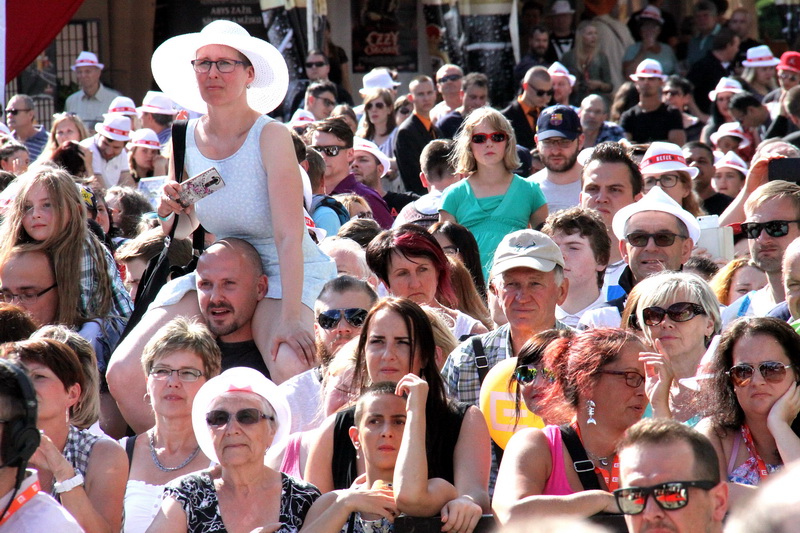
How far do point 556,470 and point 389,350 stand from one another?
0.79 metres

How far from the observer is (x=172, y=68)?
505 cm

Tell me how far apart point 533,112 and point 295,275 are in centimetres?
637

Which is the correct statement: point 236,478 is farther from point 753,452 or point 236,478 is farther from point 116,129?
point 116,129

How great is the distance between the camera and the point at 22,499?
2.89 m

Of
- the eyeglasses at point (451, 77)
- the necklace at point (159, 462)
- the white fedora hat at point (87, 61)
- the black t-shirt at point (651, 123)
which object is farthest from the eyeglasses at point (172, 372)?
the white fedora hat at point (87, 61)

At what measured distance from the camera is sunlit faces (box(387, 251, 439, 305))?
5.14 meters

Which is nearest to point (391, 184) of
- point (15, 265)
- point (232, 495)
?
point (15, 265)

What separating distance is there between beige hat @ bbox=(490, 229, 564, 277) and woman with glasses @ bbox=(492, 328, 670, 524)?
0.84 meters

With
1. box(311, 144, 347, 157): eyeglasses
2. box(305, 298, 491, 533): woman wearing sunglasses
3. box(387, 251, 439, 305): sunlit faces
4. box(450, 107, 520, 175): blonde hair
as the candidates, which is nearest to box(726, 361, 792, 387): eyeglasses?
box(305, 298, 491, 533): woman wearing sunglasses

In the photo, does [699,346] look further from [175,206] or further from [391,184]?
[391,184]

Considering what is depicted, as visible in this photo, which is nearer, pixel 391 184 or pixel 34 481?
pixel 34 481

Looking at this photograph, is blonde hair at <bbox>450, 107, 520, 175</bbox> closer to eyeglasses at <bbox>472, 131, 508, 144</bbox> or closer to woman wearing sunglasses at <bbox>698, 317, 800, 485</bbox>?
eyeglasses at <bbox>472, 131, 508, 144</bbox>

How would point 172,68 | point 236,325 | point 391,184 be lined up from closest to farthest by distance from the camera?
1. point 236,325
2. point 172,68
3. point 391,184

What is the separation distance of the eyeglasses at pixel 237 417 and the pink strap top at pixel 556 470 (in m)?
0.92
